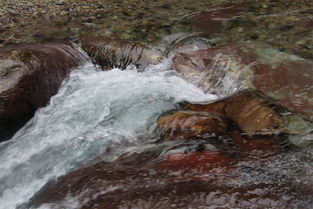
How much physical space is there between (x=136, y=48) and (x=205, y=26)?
1657 mm

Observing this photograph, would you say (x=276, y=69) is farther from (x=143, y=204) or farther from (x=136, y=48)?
(x=143, y=204)

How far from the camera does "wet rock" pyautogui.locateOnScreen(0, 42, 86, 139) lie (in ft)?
18.2

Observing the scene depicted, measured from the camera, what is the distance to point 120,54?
750cm

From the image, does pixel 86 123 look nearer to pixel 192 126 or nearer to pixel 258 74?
pixel 192 126

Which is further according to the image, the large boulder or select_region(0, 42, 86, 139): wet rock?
select_region(0, 42, 86, 139): wet rock

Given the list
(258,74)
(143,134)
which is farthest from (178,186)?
(258,74)

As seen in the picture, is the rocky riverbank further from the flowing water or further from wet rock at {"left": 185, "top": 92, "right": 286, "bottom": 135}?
wet rock at {"left": 185, "top": 92, "right": 286, "bottom": 135}

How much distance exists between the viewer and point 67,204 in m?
3.65

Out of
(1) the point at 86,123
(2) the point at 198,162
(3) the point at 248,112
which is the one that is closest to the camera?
(2) the point at 198,162

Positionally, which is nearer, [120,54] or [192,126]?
[192,126]

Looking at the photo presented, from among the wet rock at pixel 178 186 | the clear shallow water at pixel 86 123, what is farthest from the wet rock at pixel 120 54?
the wet rock at pixel 178 186

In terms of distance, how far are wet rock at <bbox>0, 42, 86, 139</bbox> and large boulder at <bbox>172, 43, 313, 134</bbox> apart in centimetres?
220

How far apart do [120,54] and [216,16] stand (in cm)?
251

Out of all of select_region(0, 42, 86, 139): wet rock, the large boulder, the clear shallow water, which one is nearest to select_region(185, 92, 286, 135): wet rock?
the large boulder
